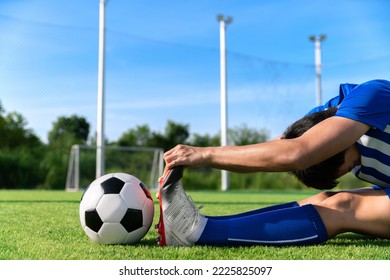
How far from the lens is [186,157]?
2076 mm

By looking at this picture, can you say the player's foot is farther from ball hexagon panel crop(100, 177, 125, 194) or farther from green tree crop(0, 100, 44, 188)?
green tree crop(0, 100, 44, 188)

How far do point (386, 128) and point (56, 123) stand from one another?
655 inches

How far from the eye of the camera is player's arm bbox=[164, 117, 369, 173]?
78.2 inches

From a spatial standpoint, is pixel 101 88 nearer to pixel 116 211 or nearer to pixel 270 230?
pixel 116 211

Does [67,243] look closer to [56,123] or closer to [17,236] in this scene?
[17,236]

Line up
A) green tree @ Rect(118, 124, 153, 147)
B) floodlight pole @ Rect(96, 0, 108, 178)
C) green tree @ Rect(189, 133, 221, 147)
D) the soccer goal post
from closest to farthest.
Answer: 1. floodlight pole @ Rect(96, 0, 108, 178)
2. the soccer goal post
3. green tree @ Rect(189, 133, 221, 147)
4. green tree @ Rect(118, 124, 153, 147)

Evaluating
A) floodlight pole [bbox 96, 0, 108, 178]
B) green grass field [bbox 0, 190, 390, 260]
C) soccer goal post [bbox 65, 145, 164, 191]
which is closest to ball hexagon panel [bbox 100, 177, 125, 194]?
green grass field [bbox 0, 190, 390, 260]

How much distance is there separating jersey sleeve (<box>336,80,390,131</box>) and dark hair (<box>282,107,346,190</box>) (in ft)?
0.46

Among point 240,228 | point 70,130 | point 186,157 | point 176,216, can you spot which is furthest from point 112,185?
point 70,130

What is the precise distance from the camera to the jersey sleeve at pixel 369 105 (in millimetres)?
2074

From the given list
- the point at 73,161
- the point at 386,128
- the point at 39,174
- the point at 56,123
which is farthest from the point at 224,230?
the point at 56,123

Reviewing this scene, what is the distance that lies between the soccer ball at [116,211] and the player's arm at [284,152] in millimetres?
459

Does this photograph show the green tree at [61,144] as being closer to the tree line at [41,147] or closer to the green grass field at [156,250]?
the tree line at [41,147]

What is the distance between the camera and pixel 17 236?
2695 millimetres
